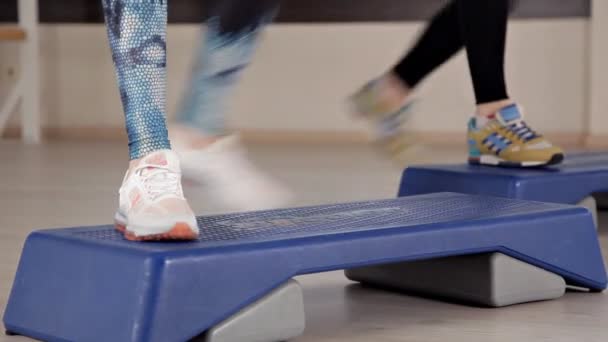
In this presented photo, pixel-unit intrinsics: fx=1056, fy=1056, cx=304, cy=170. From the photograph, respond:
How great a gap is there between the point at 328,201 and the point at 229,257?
1630 millimetres

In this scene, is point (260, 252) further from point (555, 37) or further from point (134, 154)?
point (555, 37)

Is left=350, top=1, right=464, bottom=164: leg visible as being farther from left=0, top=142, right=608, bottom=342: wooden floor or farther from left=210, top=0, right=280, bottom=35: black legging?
left=210, top=0, right=280, bottom=35: black legging

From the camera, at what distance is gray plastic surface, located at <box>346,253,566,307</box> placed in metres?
1.54

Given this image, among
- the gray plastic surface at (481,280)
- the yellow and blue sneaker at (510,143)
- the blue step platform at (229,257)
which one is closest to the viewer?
the blue step platform at (229,257)

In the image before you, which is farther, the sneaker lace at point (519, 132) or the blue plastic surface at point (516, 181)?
the sneaker lace at point (519, 132)

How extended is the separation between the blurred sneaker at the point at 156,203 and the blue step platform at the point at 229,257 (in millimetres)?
18

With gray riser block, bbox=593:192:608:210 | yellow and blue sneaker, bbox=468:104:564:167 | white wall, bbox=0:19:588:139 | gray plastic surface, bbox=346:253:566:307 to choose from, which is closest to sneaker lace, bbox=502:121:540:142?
yellow and blue sneaker, bbox=468:104:564:167

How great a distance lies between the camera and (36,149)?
15.9ft

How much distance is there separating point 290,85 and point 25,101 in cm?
133

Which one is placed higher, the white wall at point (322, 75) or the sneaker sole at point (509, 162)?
the sneaker sole at point (509, 162)

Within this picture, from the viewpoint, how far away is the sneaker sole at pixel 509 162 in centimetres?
222

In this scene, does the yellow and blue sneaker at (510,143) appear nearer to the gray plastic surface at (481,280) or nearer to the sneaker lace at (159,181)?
the gray plastic surface at (481,280)

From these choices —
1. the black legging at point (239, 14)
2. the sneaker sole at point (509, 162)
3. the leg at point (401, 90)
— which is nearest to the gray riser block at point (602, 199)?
the sneaker sole at point (509, 162)

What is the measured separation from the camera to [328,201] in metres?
2.86
